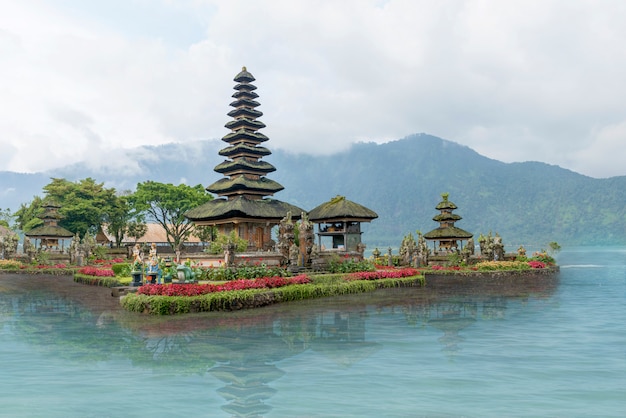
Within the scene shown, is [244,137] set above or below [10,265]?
above

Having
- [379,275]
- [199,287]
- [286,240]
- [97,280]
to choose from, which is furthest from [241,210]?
[199,287]

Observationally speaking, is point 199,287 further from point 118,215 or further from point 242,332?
point 118,215

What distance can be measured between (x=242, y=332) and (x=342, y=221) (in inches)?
1008

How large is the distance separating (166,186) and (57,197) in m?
16.1

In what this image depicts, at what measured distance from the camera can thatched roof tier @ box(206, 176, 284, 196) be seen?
149 feet

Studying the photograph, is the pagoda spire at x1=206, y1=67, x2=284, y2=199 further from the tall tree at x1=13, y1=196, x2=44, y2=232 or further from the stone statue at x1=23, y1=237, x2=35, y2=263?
the tall tree at x1=13, y1=196, x2=44, y2=232

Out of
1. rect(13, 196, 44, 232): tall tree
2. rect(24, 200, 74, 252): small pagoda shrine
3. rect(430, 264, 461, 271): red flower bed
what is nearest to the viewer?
rect(430, 264, 461, 271): red flower bed

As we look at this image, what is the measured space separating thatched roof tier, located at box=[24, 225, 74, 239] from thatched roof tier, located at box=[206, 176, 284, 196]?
22140 millimetres

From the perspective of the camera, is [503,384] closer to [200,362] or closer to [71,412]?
[200,362]

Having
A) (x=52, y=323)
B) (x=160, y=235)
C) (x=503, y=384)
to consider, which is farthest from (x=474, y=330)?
(x=160, y=235)

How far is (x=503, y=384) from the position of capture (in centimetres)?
1070

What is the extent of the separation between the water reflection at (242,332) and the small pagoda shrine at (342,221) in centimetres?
1437

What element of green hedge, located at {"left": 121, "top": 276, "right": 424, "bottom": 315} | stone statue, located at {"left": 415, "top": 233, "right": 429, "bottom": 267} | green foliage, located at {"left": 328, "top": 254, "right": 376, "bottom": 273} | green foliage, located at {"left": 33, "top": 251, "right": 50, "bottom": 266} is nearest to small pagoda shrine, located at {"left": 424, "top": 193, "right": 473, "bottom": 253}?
stone statue, located at {"left": 415, "top": 233, "right": 429, "bottom": 267}

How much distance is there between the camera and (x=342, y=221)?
137ft
